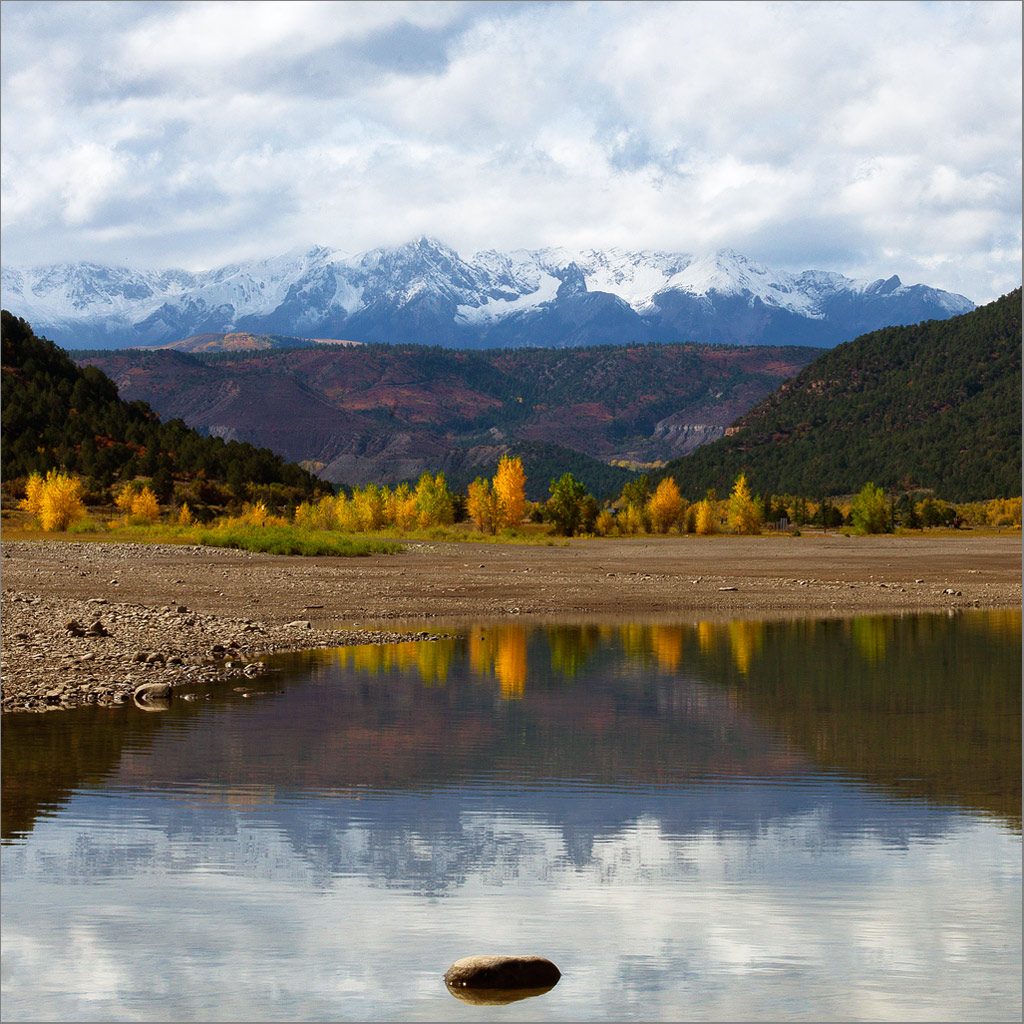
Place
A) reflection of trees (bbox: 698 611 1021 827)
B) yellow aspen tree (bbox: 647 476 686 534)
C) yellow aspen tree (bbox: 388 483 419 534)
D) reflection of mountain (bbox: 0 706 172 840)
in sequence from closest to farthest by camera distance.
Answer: reflection of mountain (bbox: 0 706 172 840) → reflection of trees (bbox: 698 611 1021 827) → yellow aspen tree (bbox: 388 483 419 534) → yellow aspen tree (bbox: 647 476 686 534)

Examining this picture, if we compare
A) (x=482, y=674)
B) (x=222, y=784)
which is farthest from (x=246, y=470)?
(x=222, y=784)

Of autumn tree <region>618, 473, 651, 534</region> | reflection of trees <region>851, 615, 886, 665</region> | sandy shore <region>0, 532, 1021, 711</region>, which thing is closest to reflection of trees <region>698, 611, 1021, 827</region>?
reflection of trees <region>851, 615, 886, 665</region>

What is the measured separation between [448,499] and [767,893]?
98352mm

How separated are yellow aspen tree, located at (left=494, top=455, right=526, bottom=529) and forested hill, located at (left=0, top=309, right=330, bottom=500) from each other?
1685cm

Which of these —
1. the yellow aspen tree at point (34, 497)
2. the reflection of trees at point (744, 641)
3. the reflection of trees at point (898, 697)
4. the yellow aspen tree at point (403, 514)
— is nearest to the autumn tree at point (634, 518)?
the yellow aspen tree at point (403, 514)

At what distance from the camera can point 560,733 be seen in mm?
16828

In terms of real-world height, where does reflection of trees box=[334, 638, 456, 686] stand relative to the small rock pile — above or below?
below

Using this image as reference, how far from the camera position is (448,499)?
353 feet

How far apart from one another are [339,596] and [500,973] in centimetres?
3106

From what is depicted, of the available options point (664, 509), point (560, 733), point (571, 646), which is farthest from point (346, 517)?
point (560, 733)

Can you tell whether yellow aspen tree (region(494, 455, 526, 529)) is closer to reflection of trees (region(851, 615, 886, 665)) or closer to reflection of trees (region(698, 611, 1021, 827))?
reflection of trees (region(851, 615, 886, 665))

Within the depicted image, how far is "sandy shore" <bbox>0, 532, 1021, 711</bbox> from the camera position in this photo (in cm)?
2241

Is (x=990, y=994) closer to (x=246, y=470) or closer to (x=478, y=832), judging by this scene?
(x=478, y=832)

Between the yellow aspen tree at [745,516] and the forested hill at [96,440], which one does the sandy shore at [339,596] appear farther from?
the yellow aspen tree at [745,516]
